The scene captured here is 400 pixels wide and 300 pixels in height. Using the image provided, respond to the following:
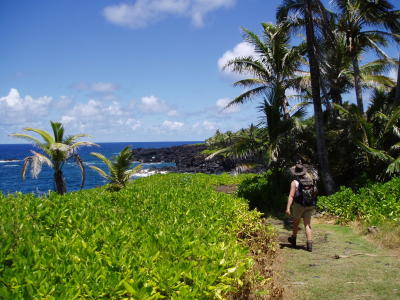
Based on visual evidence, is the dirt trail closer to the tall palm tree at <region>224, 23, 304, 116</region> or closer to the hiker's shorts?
the hiker's shorts

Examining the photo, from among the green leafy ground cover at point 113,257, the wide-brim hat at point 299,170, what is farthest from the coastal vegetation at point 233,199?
the wide-brim hat at point 299,170

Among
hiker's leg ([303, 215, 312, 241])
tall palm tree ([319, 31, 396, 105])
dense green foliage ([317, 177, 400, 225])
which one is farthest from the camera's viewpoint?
tall palm tree ([319, 31, 396, 105])

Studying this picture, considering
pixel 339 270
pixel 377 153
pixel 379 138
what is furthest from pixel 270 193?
pixel 339 270

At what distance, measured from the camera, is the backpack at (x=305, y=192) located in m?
7.27

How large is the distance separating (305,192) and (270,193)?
19.2 feet

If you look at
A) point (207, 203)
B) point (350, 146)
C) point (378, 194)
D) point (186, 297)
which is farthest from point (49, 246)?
point (350, 146)

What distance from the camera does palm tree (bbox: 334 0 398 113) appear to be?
573 inches

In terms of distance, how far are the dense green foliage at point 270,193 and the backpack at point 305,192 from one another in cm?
498

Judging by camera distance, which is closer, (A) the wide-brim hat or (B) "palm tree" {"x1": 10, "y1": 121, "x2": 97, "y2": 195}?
(A) the wide-brim hat

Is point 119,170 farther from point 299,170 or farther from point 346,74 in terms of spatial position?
point 346,74

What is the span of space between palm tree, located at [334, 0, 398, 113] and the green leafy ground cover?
13657 mm

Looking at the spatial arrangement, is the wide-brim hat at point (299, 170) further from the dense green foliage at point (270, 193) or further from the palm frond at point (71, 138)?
the palm frond at point (71, 138)

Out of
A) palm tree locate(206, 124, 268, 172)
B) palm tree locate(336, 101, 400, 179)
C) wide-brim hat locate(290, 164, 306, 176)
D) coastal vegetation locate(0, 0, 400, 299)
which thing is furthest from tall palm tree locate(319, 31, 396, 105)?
wide-brim hat locate(290, 164, 306, 176)

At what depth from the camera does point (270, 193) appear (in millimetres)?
13062
